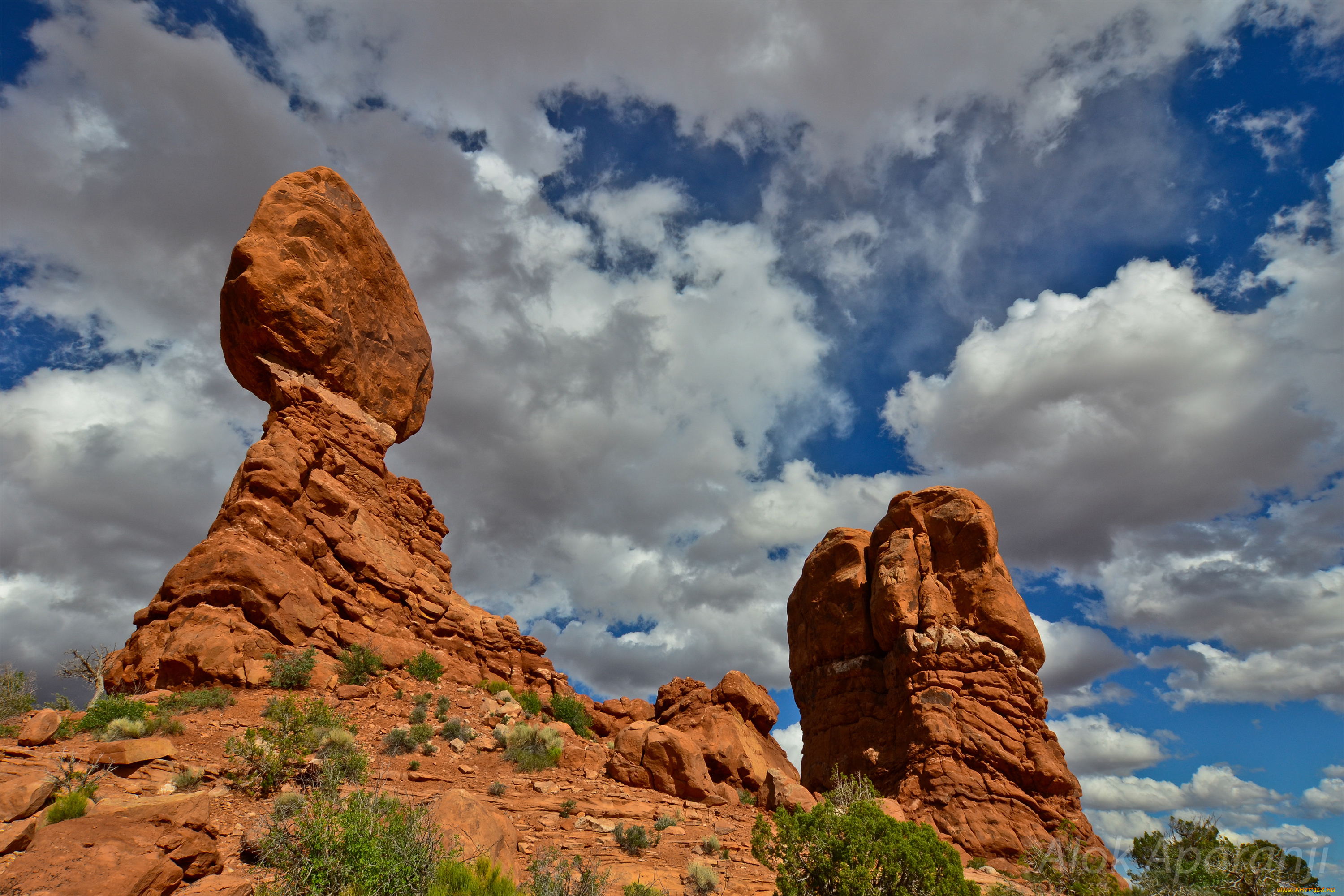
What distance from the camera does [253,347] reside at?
81.0ft

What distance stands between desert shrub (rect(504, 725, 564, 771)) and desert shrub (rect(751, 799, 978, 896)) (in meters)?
7.52

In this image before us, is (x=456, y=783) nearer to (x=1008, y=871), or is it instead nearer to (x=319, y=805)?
(x=319, y=805)

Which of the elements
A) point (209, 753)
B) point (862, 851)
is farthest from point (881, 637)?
point (209, 753)

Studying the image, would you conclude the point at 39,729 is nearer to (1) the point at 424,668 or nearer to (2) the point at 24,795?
(2) the point at 24,795

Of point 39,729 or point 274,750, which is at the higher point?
point 274,750

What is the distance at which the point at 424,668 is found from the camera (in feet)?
71.9

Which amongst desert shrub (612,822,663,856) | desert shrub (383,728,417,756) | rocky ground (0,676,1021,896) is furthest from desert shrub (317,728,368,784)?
desert shrub (612,822,663,856)

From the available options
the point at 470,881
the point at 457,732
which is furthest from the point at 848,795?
the point at 457,732

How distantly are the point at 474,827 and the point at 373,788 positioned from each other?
4018 millimetres

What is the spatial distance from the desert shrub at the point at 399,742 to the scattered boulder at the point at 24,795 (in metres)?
7.19

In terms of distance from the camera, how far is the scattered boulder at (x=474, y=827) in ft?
36.5

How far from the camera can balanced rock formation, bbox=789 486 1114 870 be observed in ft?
68.9

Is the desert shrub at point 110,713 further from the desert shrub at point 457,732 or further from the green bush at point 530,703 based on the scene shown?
the green bush at point 530,703

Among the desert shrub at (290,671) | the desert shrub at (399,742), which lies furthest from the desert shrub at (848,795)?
the desert shrub at (290,671)
